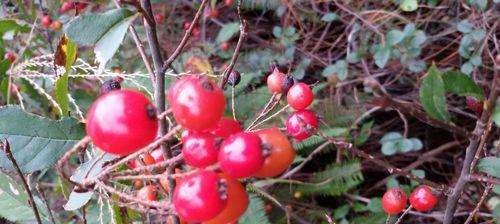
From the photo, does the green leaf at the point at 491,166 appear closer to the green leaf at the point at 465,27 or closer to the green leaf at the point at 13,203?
the green leaf at the point at 13,203

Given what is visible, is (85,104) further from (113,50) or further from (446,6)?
(446,6)

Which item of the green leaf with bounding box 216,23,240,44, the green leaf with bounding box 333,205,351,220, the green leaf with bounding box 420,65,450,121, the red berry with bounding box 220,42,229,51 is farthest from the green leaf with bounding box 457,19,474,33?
the green leaf with bounding box 420,65,450,121

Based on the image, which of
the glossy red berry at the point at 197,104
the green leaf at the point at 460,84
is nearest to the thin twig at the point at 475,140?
the green leaf at the point at 460,84

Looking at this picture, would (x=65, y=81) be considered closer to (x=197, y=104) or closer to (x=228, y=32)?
(x=197, y=104)

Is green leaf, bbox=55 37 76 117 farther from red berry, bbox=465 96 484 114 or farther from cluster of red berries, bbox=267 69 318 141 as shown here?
red berry, bbox=465 96 484 114

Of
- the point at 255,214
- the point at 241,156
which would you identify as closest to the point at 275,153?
the point at 241,156

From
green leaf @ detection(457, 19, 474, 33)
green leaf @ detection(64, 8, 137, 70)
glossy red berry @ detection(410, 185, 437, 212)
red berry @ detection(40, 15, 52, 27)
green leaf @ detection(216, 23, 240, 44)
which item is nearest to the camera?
green leaf @ detection(64, 8, 137, 70)
